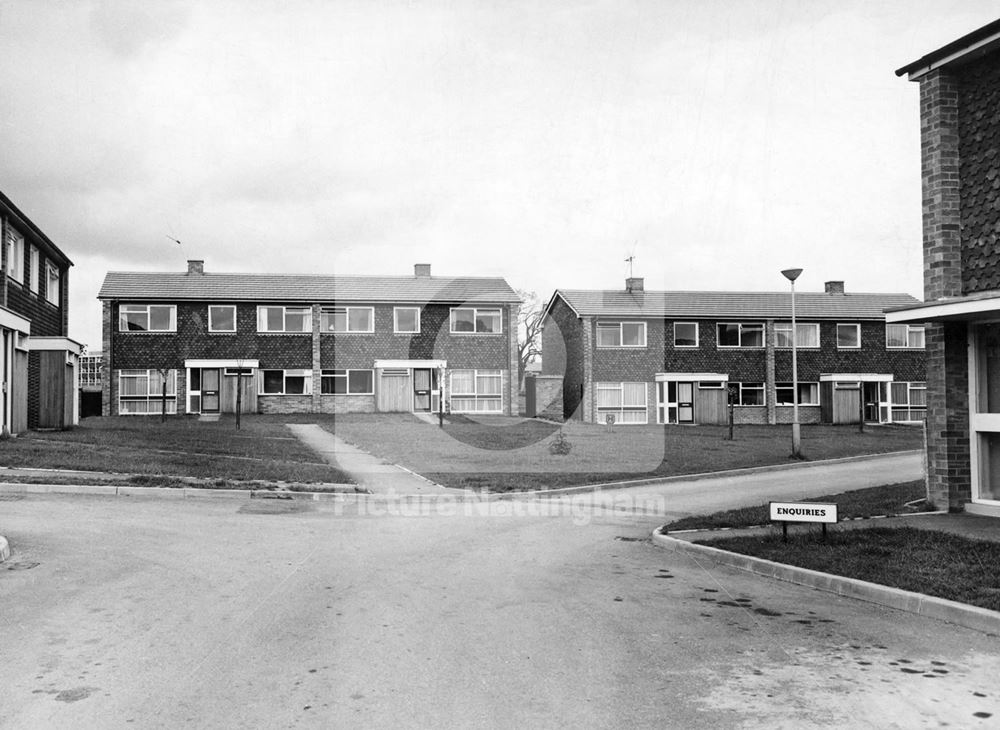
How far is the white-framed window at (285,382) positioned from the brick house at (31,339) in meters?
11.0

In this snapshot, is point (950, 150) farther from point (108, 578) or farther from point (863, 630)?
point (108, 578)

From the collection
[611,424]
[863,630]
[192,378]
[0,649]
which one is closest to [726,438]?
[611,424]

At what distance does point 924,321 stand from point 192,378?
3533 centimetres

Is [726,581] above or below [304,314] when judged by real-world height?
below

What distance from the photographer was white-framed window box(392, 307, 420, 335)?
145 ft

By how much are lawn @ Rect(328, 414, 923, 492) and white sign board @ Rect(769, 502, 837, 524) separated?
7829 millimetres

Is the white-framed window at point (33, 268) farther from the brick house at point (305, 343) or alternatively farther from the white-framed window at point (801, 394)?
the white-framed window at point (801, 394)

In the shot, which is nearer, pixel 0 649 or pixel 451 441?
pixel 0 649

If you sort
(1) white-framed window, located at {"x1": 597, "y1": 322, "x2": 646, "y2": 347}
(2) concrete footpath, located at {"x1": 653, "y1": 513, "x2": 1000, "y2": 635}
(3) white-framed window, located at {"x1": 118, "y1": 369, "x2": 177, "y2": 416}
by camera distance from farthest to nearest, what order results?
(1) white-framed window, located at {"x1": 597, "y1": 322, "x2": 646, "y2": 347} → (3) white-framed window, located at {"x1": 118, "y1": 369, "x2": 177, "y2": 416} → (2) concrete footpath, located at {"x1": 653, "y1": 513, "x2": 1000, "y2": 635}

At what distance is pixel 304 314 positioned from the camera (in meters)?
43.5

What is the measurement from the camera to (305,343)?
143 feet

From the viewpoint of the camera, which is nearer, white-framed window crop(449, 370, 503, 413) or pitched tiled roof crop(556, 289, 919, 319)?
white-framed window crop(449, 370, 503, 413)

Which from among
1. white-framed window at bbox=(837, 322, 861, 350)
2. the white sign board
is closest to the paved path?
the white sign board

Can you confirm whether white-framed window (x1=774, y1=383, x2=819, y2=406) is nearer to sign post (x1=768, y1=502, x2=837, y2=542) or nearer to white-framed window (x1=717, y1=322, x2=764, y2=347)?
white-framed window (x1=717, y1=322, x2=764, y2=347)
